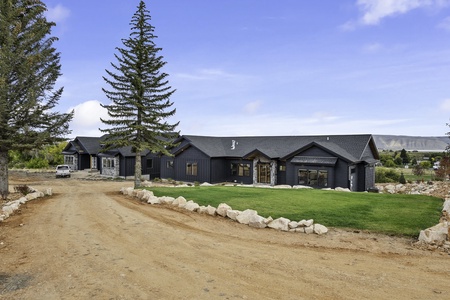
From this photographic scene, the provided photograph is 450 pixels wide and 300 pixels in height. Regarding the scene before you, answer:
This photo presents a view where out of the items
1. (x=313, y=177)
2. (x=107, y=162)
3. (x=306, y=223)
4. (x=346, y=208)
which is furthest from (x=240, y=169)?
(x=306, y=223)

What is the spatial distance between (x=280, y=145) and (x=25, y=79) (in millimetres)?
26154

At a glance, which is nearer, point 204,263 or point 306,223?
point 204,263

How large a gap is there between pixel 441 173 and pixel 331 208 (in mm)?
30898

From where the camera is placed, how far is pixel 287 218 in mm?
13500

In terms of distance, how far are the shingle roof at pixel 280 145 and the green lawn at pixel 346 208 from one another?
10.8 m

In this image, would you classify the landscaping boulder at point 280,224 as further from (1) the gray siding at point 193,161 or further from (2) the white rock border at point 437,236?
(1) the gray siding at point 193,161

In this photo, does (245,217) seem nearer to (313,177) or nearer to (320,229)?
(320,229)

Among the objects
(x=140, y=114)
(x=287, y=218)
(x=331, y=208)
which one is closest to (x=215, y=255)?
(x=287, y=218)

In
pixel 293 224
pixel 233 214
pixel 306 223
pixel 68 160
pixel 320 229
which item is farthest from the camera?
pixel 68 160

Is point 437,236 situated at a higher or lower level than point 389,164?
lower

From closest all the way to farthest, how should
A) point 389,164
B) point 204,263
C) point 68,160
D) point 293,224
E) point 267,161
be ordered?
point 204,263 < point 293,224 < point 267,161 < point 68,160 < point 389,164

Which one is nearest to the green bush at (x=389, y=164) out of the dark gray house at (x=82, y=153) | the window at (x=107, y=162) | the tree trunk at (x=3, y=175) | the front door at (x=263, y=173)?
the front door at (x=263, y=173)

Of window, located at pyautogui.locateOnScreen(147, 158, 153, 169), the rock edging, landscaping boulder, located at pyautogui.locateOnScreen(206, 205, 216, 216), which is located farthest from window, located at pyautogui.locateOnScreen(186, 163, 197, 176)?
the rock edging

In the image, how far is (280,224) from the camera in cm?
1259
